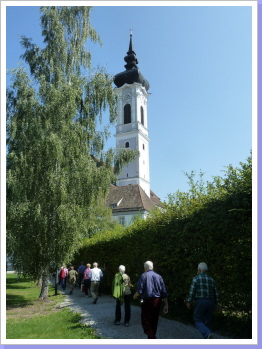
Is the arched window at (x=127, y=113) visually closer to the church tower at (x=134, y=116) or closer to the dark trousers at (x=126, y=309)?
the church tower at (x=134, y=116)

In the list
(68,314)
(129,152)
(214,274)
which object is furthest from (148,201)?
(214,274)

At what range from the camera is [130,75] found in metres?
61.6

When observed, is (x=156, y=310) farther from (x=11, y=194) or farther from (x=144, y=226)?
(x=11, y=194)

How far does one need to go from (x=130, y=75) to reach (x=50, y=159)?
5086 centimetres

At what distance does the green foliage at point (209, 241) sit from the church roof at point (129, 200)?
3051 cm

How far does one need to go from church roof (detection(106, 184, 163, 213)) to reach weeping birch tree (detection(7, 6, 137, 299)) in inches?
1038

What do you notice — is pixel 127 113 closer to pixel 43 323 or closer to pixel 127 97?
pixel 127 97

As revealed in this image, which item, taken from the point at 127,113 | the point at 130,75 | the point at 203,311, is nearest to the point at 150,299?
the point at 203,311

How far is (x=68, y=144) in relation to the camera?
14.6m

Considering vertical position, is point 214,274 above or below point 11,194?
below

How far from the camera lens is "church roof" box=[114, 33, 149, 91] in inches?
2416

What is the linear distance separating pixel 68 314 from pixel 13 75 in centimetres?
1104

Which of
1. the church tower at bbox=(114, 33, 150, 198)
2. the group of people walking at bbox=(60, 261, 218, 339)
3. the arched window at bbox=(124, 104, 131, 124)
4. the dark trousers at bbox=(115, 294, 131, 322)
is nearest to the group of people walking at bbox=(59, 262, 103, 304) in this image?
the dark trousers at bbox=(115, 294, 131, 322)

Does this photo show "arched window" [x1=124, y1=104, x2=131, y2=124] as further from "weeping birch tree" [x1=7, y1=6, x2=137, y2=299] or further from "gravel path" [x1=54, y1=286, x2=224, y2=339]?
"gravel path" [x1=54, y1=286, x2=224, y2=339]
